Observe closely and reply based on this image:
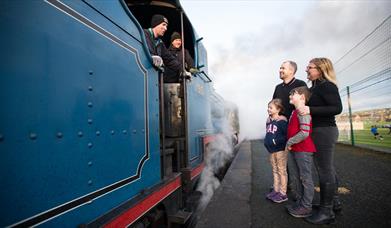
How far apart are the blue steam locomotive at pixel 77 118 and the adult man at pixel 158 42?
0.85 ft

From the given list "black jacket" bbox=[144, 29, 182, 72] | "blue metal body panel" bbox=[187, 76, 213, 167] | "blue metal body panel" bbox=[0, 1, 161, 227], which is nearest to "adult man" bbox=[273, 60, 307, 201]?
"blue metal body panel" bbox=[187, 76, 213, 167]

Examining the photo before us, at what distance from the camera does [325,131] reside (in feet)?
6.61

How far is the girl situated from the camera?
8.01 feet

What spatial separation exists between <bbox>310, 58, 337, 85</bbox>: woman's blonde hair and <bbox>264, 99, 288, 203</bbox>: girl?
0.59 metres

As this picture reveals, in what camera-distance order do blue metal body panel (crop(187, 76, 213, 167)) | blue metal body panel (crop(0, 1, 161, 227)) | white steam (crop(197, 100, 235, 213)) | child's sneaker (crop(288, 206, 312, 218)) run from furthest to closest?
white steam (crop(197, 100, 235, 213))
blue metal body panel (crop(187, 76, 213, 167))
child's sneaker (crop(288, 206, 312, 218))
blue metal body panel (crop(0, 1, 161, 227))

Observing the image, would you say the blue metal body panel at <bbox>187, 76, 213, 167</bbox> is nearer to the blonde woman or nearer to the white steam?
the white steam

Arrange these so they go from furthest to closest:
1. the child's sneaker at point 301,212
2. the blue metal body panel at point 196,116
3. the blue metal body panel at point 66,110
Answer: the blue metal body panel at point 196,116 → the child's sneaker at point 301,212 → the blue metal body panel at point 66,110

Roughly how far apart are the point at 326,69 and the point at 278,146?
3.09ft

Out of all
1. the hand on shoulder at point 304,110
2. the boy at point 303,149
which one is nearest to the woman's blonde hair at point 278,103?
the boy at point 303,149

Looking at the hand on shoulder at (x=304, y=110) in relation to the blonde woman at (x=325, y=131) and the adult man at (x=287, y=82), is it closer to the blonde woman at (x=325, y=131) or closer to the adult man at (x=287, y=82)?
the blonde woman at (x=325, y=131)

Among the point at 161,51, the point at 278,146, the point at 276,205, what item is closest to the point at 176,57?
the point at 161,51

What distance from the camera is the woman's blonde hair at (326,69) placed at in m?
2.03

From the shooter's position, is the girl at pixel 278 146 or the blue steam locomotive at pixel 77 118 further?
the girl at pixel 278 146

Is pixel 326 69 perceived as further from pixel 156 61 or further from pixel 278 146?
pixel 156 61
